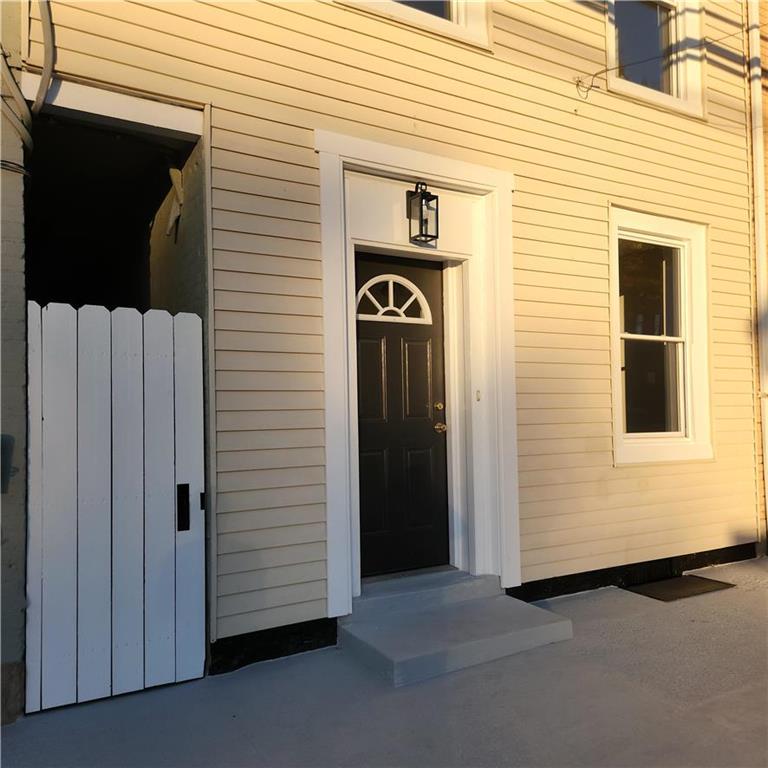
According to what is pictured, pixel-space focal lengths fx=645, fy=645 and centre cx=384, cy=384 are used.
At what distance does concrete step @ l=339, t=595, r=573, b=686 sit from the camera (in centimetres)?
319

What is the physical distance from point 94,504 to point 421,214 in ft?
8.06

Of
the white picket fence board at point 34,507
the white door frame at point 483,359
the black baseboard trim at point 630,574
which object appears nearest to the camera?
the white picket fence board at point 34,507

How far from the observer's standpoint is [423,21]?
4059mm

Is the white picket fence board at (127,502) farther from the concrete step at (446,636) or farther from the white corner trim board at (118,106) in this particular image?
the concrete step at (446,636)

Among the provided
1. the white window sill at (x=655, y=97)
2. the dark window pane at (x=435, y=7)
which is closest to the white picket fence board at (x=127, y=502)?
the dark window pane at (x=435, y=7)

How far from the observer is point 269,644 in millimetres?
3412

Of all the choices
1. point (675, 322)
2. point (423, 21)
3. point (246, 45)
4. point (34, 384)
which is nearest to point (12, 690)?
point (34, 384)

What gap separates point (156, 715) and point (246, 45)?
3.38 m

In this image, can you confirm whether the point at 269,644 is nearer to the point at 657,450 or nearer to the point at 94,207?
the point at 657,450

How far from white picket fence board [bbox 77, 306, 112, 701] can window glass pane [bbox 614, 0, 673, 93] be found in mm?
4489

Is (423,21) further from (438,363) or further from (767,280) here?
(767,280)

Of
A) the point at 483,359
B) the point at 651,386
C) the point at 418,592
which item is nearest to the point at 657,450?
the point at 651,386

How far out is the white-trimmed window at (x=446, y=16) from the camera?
397 cm

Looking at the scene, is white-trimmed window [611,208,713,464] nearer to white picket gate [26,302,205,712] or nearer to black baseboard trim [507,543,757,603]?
black baseboard trim [507,543,757,603]
